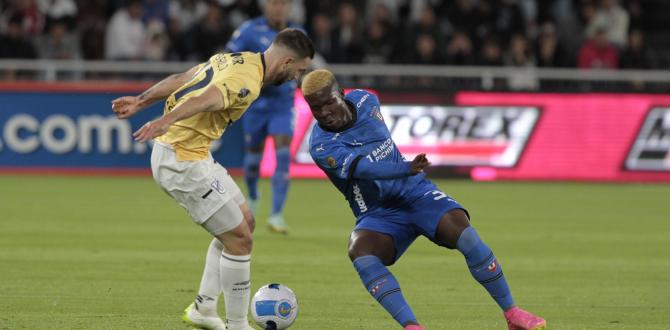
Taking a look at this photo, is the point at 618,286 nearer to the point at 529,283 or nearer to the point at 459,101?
the point at 529,283

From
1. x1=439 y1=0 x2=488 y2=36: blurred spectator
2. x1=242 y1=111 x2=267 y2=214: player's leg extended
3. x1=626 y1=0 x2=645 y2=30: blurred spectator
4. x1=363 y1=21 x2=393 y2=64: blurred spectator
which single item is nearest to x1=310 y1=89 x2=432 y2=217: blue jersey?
x1=242 y1=111 x2=267 y2=214: player's leg extended

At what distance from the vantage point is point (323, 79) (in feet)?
23.9

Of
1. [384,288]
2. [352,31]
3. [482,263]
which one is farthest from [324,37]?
[384,288]

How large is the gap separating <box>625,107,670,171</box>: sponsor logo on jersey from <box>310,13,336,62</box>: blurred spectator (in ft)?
17.3

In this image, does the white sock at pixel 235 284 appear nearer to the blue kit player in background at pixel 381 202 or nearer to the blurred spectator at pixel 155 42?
the blue kit player in background at pixel 381 202

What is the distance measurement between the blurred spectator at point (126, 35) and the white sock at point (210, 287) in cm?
1337

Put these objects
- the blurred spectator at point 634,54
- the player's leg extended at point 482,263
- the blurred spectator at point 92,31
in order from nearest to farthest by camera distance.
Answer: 1. the player's leg extended at point 482,263
2. the blurred spectator at point 92,31
3. the blurred spectator at point 634,54

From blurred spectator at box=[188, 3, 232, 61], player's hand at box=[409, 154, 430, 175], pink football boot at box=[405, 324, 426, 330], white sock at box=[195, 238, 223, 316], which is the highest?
player's hand at box=[409, 154, 430, 175]

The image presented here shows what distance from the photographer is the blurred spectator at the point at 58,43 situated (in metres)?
20.6

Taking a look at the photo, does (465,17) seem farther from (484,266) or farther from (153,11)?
(484,266)

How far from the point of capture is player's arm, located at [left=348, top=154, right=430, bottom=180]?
277 inches

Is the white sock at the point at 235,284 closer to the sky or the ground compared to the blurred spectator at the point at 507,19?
closer to the sky

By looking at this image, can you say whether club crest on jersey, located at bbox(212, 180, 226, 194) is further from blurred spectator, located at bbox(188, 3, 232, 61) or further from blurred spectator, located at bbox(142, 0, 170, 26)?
blurred spectator, located at bbox(142, 0, 170, 26)

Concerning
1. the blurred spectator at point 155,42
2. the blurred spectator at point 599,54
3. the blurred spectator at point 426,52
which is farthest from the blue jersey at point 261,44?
the blurred spectator at point 599,54
